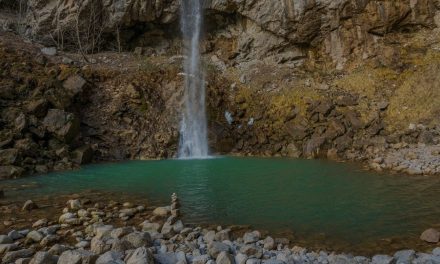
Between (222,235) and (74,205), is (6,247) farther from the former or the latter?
(222,235)

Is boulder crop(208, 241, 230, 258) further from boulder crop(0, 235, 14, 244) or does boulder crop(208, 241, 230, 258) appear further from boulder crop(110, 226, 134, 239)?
boulder crop(0, 235, 14, 244)

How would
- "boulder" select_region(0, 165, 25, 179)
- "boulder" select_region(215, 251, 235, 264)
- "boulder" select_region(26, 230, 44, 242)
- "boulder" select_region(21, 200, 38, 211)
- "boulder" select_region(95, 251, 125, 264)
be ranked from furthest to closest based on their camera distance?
1. "boulder" select_region(0, 165, 25, 179)
2. "boulder" select_region(21, 200, 38, 211)
3. "boulder" select_region(26, 230, 44, 242)
4. "boulder" select_region(215, 251, 235, 264)
5. "boulder" select_region(95, 251, 125, 264)

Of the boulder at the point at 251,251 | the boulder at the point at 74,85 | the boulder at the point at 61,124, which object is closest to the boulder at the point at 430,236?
the boulder at the point at 251,251

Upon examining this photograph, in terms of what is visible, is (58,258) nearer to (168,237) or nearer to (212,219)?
(168,237)

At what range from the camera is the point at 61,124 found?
19719 mm

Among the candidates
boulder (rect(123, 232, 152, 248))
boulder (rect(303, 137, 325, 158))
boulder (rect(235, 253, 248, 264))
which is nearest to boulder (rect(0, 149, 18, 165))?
boulder (rect(123, 232, 152, 248))

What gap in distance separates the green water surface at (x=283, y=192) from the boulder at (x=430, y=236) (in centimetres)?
40

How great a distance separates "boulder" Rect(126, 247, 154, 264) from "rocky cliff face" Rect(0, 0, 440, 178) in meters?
13.5

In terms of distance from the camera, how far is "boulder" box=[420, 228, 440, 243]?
7713 mm

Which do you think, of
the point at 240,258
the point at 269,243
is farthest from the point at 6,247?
the point at 269,243

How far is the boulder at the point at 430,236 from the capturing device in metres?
7.71

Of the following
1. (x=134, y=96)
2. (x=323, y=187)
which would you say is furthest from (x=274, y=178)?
(x=134, y=96)

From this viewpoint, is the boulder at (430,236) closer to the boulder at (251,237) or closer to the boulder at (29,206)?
the boulder at (251,237)

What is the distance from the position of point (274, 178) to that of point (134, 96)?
12459 mm
